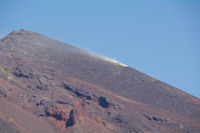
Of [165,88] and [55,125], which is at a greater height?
[165,88]

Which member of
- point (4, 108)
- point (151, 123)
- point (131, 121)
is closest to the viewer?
point (4, 108)

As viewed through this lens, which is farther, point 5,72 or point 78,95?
point 78,95

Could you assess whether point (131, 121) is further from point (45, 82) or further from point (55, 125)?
point (45, 82)

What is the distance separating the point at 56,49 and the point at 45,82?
88.1 feet

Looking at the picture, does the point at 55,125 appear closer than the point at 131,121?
Yes

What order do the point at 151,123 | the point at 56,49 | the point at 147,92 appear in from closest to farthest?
the point at 151,123 → the point at 147,92 → the point at 56,49

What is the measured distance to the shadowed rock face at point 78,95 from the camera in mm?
44781

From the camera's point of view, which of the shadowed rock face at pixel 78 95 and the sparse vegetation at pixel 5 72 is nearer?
the shadowed rock face at pixel 78 95

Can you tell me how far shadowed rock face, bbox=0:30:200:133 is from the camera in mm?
44781

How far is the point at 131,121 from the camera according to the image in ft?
162

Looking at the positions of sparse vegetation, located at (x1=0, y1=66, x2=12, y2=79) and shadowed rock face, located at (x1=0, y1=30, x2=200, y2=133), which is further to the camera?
sparse vegetation, located at (x1=0, y1=66, x2=12, y2=79)

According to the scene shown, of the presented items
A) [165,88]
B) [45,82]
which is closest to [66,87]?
[45,82]

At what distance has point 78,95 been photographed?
183 ft

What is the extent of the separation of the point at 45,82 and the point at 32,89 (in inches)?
145
